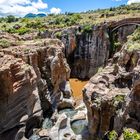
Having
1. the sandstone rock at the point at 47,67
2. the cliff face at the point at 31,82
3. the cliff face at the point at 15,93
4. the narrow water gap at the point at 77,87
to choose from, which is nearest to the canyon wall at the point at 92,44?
the narrow water gap at the point at 77,87

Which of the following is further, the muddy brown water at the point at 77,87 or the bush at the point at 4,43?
the muddy brown water at the point at 77,87

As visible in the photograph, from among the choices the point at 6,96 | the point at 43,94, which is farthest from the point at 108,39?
the point at 6,96

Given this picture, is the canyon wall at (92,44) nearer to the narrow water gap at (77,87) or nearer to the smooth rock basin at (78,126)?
the narrow water gap at (77,87)

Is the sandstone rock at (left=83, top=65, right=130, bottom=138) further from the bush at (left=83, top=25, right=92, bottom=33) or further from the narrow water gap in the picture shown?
the bush at (left=83, top=25, right=92, bottom=33)

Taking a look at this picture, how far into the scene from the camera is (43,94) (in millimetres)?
46750

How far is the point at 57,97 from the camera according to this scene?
52.1 m

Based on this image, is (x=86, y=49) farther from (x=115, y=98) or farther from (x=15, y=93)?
(x=115, y=98)

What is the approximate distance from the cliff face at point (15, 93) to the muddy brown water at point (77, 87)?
20.4m

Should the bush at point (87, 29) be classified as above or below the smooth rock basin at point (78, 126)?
above

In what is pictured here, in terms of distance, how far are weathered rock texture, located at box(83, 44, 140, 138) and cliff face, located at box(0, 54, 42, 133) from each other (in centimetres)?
711

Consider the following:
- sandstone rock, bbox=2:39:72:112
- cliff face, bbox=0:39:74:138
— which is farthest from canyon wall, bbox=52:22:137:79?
sandstone rock, bbox=2:39:72:112

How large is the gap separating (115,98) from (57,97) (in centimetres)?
1911

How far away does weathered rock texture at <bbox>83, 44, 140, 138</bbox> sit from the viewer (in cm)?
3036

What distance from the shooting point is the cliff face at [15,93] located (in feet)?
117
